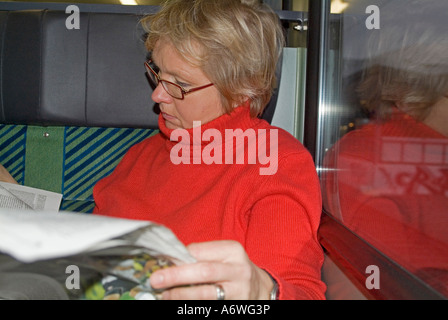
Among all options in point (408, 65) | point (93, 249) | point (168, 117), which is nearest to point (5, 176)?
point (168, 117)

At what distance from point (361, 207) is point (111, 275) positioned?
29.0 inches

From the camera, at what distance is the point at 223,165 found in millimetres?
1142

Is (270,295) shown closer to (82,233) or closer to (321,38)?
(82,233)

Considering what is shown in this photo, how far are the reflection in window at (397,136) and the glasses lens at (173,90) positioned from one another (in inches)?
19.1

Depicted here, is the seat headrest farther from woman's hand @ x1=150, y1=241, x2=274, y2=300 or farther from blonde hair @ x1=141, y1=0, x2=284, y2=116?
woman's hand @ x1=150, y1=241, x2=274, y2=300

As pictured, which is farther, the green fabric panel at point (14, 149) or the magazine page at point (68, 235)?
the green fabric panel at point (14, 149)

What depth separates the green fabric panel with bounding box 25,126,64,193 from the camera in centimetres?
151

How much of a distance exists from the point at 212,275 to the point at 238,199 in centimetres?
47

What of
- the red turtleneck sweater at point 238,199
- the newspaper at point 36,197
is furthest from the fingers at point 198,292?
the newspaper at point 36,197

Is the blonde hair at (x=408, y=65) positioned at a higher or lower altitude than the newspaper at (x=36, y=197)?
higher

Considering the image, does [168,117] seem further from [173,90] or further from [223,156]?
[223,156]

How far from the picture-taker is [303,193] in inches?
38.3

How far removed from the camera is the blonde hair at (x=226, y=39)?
1119 mm

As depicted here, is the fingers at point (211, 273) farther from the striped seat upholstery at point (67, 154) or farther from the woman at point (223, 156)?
the striped seat upholstery at point (67, 154)
